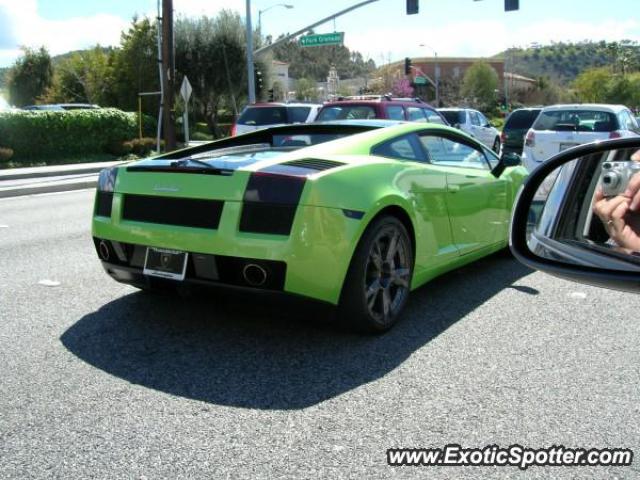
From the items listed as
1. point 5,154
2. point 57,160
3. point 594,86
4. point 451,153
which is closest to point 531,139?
point 451,153

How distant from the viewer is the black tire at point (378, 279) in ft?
13.4

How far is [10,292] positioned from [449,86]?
101 meters

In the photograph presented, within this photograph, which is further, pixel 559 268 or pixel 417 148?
pixel 417 148

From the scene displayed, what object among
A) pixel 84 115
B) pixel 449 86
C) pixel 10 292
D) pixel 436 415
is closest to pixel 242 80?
pixel 84 115

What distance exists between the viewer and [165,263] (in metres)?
4.15

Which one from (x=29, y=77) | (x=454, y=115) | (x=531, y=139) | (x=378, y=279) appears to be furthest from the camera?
(x=29, y=77)

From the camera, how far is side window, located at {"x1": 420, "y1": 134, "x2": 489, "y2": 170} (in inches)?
206

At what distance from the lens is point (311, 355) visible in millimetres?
4035

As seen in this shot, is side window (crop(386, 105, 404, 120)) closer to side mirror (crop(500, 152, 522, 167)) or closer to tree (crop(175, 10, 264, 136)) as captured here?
side mirror (crop(500, 152, 522, 167))

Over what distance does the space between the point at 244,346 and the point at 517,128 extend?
56.5 feet

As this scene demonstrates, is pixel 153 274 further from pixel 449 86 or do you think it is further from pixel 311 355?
pixel 449 86

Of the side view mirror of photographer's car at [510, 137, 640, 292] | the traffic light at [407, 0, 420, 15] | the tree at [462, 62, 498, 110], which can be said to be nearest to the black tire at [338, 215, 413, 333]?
the side view mirror of photographer's car at [510, 137, 640, 292]

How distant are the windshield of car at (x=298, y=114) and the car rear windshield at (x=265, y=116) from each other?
0.49 ft

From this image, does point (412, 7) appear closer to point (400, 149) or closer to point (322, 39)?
point (322, 39)
